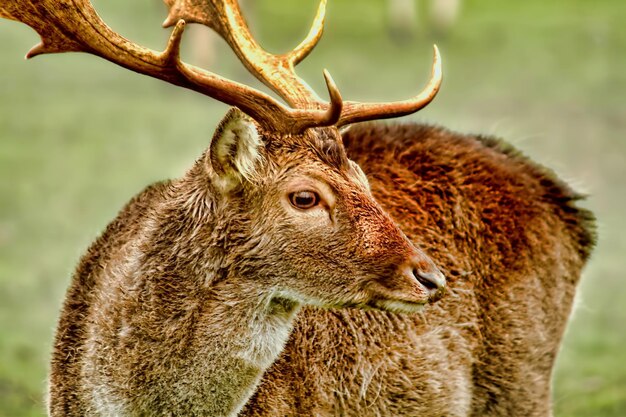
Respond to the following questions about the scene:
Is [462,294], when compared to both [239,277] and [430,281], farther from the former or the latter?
[239,277]

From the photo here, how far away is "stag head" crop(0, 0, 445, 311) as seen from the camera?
553cm

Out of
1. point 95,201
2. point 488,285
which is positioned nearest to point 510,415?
point 488,285

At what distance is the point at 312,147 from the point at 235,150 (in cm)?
39

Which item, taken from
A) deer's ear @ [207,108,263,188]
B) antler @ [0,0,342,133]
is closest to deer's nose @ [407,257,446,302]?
antler @ [0,0,342,133]

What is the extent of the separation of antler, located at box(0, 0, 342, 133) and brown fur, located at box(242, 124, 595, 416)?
1346 millimetres

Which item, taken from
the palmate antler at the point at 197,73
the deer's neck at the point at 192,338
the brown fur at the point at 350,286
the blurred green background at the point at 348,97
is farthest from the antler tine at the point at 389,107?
the blurred green background at the point at 348,97

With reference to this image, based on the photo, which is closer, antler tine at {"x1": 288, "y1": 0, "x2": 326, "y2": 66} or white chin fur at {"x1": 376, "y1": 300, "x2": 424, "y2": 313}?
white chin fur at {"x1": 376, "y1": 300, "x2": 424, "y2": 313}

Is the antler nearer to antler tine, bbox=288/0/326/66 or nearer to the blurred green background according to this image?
antler tine, bbox=288/0/326/66

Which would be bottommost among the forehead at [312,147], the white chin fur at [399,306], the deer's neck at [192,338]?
the deer's neck at [192,338]

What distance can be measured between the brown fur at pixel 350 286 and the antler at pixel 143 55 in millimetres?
192

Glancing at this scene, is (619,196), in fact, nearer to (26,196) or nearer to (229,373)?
(26,196)

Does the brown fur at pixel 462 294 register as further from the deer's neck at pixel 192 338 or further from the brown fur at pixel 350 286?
the deer's neck at pixel 192 338

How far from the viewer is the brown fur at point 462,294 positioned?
6469 mm

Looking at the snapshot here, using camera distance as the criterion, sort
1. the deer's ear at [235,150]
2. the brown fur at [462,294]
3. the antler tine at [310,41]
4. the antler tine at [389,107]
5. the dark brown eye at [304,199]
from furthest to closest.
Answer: the antler tine at [310,41] < the brown fur at [462,294] < the antler tine at [389,107] < the dark brown eye at [304,199] < the deer's ear at [235,150]
